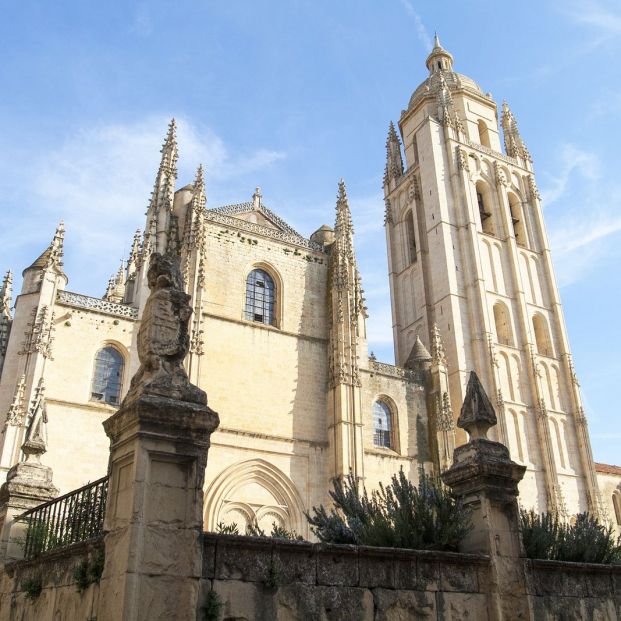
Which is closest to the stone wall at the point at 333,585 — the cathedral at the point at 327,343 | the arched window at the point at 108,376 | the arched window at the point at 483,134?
the cathedral at the point at 327,343

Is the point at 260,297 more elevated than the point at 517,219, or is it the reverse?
the point at 517,219

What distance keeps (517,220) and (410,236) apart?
5977mm

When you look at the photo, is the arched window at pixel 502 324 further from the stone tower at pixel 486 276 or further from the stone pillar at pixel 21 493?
the stone pillar at pixel 21 493

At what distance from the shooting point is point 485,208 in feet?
114

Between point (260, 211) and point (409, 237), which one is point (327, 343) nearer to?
point (260, 211)

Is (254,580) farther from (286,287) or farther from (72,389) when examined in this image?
(286,287)

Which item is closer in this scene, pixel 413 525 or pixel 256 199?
pixel 413 525

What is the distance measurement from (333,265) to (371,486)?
329 inches

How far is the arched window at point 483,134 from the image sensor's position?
37875mm

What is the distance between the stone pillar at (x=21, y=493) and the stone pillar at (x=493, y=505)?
5.56m

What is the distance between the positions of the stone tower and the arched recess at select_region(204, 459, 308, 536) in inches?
404

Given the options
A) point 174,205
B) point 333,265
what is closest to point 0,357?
point 174,205

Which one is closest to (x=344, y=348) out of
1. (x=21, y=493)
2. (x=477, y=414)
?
(x=21, y=493)

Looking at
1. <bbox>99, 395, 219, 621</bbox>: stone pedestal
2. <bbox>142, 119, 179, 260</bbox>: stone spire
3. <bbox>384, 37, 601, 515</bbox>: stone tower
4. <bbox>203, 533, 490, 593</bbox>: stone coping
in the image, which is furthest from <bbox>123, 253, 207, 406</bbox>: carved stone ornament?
<bbox>384, 37, 601, 515</bbox>: stone tower
